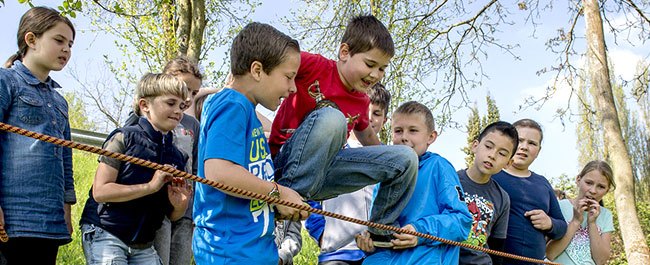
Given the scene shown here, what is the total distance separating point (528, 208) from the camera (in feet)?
13.6

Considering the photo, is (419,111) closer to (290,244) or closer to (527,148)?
(290,244)

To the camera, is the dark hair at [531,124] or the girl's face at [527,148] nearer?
the girl's face at [527,148]

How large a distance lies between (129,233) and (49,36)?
1.00 metres

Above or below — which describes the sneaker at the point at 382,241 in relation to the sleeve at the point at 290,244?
above

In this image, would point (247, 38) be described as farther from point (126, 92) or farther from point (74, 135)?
point (126, 92)

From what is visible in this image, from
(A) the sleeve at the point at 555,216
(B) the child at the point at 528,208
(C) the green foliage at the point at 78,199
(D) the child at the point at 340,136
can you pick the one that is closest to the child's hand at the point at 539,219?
(B) the child at the point at 528,208

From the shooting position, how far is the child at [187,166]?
341cm

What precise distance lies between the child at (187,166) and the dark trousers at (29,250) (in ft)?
1.76

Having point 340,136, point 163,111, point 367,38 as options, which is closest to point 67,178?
point 163,111

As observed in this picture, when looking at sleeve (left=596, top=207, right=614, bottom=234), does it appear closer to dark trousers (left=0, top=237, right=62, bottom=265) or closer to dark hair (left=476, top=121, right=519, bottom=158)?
dark hair (left=476, top=121, right=519, bottom=158)

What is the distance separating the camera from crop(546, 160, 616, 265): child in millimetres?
4629

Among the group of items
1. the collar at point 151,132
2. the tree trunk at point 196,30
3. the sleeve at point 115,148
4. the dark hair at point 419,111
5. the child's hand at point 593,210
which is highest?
the tree trunk at point 196,30

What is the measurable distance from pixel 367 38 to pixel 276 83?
2.20 feet

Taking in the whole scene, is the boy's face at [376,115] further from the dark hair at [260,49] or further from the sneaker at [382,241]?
the dark hair at [260,49]
